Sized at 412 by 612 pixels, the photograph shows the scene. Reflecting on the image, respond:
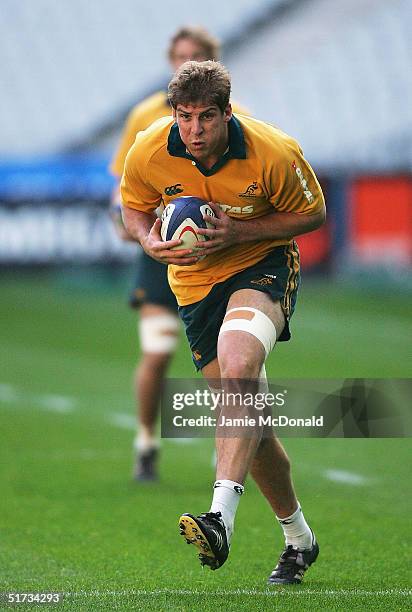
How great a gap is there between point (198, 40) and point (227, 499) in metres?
3.60

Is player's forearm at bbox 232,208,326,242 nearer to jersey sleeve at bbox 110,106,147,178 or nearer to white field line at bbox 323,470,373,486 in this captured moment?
jersey sleeve at bbox 110,106,147,178

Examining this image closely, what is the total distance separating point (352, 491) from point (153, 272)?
1.82 metres

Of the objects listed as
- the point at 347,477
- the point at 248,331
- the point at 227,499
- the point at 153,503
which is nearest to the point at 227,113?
the point at 248,331

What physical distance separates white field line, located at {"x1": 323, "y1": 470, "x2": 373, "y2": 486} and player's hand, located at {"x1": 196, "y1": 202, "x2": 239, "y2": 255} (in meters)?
3.07

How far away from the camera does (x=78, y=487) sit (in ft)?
24.9

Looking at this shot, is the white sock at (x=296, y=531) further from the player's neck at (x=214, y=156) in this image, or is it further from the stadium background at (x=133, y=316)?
the player's neck at (x=214, y=156)

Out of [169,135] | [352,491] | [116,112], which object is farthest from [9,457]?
[116,112]

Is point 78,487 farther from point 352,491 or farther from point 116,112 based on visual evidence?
point 116,112

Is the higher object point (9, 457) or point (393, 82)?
point (9, 457)

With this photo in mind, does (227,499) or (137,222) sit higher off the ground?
(137,222)

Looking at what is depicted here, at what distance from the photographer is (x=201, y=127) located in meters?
4.81

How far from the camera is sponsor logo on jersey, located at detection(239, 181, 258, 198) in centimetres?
502

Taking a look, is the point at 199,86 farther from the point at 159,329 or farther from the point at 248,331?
the point at 159,329

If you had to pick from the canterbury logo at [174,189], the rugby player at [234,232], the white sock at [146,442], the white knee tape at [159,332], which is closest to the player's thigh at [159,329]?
the white knee tape at [159,332]
